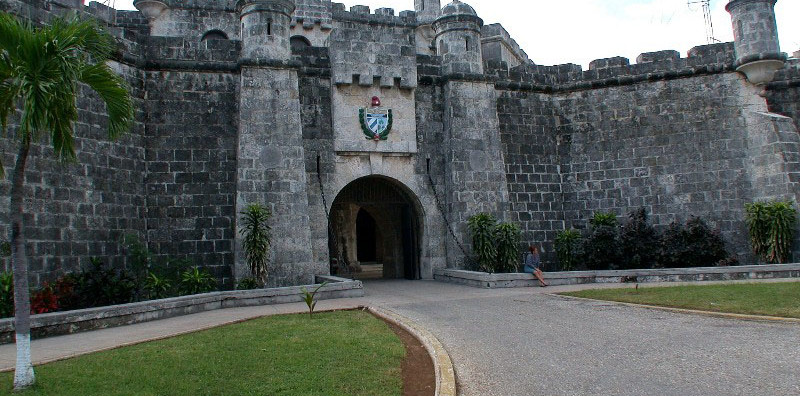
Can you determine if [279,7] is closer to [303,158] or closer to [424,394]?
[303,158]

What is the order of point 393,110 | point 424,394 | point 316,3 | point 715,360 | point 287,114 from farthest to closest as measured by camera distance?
point 316,3 < point 393,110 < point 287,114 < point 715,360 < point 424,394

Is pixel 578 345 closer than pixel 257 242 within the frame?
Yes

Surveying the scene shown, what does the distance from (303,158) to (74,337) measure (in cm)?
742

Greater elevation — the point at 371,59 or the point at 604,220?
the point at 371,59

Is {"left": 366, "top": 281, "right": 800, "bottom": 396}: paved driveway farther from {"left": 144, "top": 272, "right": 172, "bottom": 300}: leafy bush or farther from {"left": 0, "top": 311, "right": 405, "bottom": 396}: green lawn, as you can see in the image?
{"left": 144, "top": 272, "right": 172, "bottom": 300}: leafy bush

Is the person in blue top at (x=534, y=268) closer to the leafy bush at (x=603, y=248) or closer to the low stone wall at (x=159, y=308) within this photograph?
the leafy bush at (x=603, y=248)

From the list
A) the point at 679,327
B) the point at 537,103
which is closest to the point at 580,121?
the point at 537,103

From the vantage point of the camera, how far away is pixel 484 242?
638 inches

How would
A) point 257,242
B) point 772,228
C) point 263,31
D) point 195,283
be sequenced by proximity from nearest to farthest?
point 195,283 → point 257,242 → point 772,228 → point 263,31

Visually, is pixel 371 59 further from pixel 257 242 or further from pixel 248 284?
pixel 248 284

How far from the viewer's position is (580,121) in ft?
62.5

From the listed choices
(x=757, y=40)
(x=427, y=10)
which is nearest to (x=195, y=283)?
(x=757, y=40)

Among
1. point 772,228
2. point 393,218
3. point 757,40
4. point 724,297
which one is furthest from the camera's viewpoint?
point 393,218

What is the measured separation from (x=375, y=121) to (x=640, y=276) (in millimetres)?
7813
